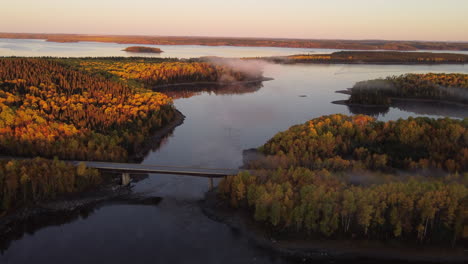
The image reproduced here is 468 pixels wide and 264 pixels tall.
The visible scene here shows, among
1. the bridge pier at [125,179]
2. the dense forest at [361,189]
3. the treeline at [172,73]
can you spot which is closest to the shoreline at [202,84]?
the treeline at [172,73]

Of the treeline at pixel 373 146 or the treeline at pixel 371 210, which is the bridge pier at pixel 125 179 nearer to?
the treeline at pixel 373 146

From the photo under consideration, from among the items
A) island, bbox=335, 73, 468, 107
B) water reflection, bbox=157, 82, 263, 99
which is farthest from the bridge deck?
water reflection, bbox=157, 82, 263, 99

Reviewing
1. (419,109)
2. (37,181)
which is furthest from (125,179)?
(419,109)

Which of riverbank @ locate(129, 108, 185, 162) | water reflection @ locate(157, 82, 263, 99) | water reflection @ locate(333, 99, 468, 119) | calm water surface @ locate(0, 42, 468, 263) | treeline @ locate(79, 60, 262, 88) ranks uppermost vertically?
treeline @ locate(79, 60, 262, 88)

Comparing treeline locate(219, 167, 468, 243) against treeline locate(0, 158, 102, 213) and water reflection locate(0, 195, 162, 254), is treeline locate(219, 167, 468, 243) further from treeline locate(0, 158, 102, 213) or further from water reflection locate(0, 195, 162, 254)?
treeline locate(0, 158, 102, 213)

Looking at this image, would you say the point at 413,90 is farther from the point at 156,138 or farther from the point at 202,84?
the point at 156,138

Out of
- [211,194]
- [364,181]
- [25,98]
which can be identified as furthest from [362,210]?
[25,98]
